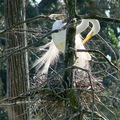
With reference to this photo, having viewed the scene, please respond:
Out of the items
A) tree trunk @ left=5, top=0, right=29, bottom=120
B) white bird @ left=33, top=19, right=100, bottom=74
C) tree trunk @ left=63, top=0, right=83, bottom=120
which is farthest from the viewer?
tree trunk @ left=5, top=0, right=29, bottom=120

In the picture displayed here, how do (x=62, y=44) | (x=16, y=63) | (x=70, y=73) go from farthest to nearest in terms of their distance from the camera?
(x=16, y=63)
(x=62, y=44)
(x=70, y=73)

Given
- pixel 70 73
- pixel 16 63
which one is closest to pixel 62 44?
pixel 70 73

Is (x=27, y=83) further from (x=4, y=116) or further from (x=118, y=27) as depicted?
(x=118, y=27)

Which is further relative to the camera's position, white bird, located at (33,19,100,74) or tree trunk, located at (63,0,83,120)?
white bird, located at (33,19,100,74)

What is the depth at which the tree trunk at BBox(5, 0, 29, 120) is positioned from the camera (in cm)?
572

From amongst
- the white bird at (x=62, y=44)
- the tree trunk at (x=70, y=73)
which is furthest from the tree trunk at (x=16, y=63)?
the tree trunk at (x=70, y=73)

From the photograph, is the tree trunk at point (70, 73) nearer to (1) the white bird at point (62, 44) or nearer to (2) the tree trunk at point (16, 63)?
(1) the white bird at point (62, 44)

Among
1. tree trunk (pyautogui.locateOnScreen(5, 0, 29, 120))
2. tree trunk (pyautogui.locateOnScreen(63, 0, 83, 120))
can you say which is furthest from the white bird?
tree trunk (pyautogui.locateOnScreen(5, 0, 29, 120))

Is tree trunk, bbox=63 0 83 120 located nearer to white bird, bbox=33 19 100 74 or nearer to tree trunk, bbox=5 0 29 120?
white bird, bbox=33 19 100 74

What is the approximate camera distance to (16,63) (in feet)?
18.9

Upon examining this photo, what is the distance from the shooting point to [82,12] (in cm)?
1357

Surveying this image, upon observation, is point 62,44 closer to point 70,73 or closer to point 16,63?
point 70,73

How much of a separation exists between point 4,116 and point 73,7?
819cm

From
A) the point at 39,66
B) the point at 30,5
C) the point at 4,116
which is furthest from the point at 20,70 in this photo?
the point at 30,5
